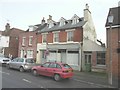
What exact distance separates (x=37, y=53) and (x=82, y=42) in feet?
A: 31.2

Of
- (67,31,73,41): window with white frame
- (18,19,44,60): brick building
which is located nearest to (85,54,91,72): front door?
(67,31,73,41): window with white frame

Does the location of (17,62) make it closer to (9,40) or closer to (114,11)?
(114,11)

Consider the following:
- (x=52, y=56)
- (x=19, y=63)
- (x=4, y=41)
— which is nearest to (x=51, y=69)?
(x=19, y=63)

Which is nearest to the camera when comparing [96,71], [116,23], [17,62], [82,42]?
[116,23]

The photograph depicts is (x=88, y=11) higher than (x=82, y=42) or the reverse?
higher

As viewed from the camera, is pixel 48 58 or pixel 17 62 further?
pixel 48 58

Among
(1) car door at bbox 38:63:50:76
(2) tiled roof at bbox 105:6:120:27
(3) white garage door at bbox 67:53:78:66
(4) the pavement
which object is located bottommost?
(4) the pavement

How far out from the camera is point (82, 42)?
69.9ft

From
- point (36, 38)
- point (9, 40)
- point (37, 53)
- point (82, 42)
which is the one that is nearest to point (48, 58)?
point (37, 53)

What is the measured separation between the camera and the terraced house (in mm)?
19891

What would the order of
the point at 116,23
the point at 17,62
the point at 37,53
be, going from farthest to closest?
the point at 37,53
the point at 17,62
the point at 116,23

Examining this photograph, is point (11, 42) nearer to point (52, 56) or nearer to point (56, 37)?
point (52, 56)

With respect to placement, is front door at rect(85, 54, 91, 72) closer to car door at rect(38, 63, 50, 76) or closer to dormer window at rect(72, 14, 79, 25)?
dormer window at rect(72, 14, 79, 25)

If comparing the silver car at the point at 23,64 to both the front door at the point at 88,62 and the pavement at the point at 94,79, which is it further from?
the front door at the point at 88,62
